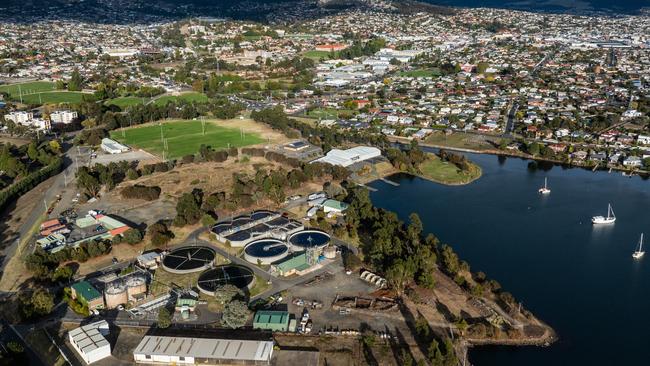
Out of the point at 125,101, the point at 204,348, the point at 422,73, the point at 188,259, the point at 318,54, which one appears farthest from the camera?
the point at 318,54

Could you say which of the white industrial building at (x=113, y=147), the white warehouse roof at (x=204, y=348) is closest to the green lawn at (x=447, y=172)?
the white warehouse roof at (x=204, y=348)

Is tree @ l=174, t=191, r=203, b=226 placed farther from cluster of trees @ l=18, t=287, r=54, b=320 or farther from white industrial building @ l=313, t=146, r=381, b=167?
Answer: white industrial building @ l=313, t=146, r=381, b=167

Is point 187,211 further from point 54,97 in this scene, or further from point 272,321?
point 54,97

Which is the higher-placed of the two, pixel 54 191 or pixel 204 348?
pixel 54 191

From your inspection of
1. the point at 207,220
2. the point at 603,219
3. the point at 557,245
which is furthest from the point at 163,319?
the point at 603,219

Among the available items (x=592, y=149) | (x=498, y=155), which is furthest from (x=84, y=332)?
(x=592, y=149)

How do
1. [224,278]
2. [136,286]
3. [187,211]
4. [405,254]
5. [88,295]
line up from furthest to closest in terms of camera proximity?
[187,211]
[405,254]
[224,278]
[136,286]
[88,295]

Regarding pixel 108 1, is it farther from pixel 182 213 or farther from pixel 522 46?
pixel 182 213

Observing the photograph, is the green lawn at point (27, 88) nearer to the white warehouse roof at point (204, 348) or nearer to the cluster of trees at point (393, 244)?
the cluster of trees at point (393, 244)
